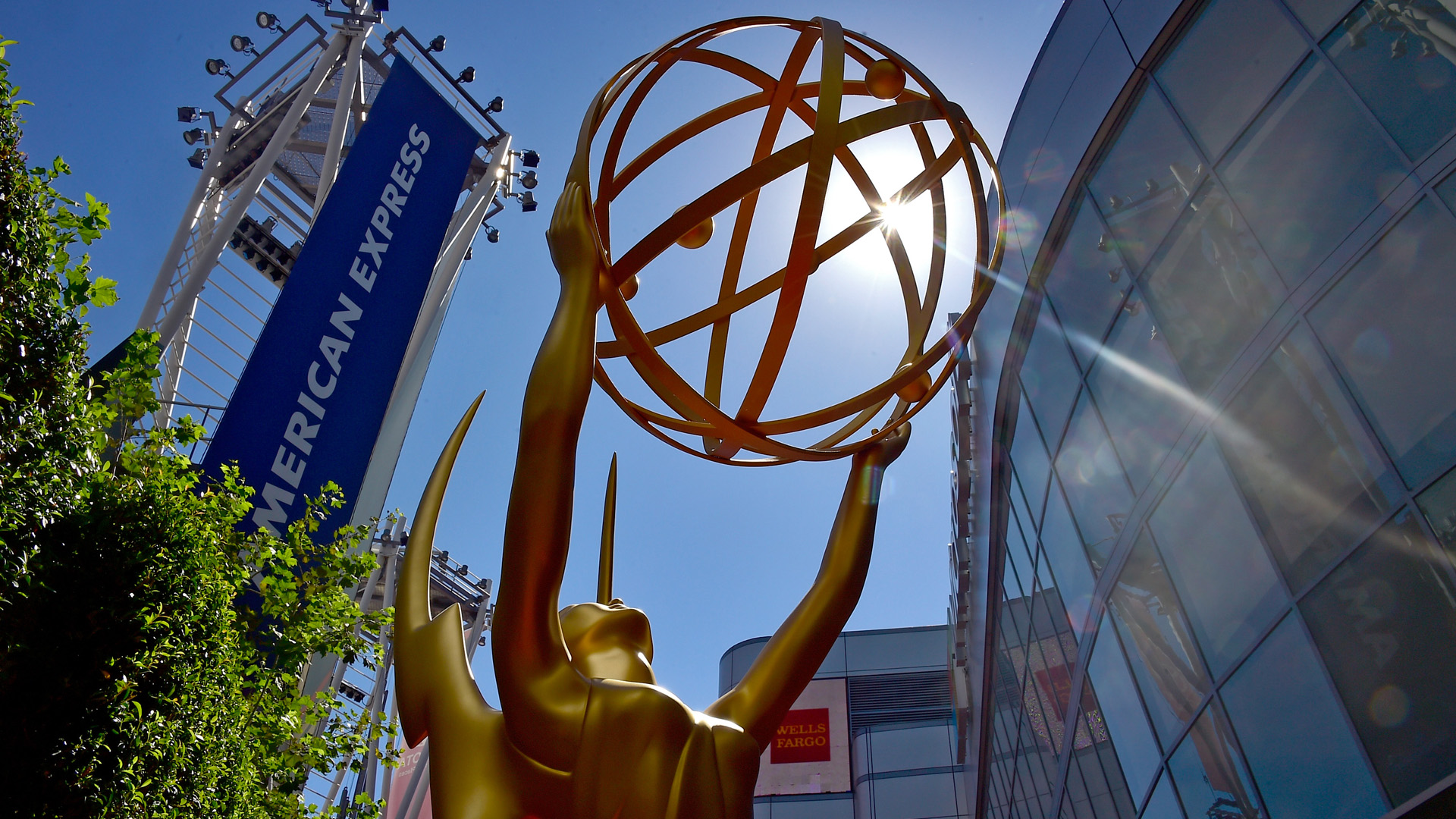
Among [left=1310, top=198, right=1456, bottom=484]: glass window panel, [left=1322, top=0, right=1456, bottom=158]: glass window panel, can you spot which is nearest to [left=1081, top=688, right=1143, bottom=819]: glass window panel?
[left=1310, top=198, right=1456, bottom=484]: glass window panel

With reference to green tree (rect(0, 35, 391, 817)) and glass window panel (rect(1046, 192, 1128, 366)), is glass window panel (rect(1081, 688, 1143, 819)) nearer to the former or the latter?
glass window panel (rect(1046, 192, 1128, 366))

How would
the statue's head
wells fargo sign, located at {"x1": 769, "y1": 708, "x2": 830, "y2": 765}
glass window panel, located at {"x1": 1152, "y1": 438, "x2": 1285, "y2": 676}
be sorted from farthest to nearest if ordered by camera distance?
wells fargo sign, located at {"x1": 769, "y1": 708, "x2": 830, "y2": 765} → glass window panel, located at {"x1": 1152, "y1": 438, "x2": 1285, "y2": 676} → the statue's head

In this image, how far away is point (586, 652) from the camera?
4301 mm

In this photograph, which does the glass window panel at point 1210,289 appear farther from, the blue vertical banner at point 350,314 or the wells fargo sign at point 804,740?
the wells fargo sign at point 804,740

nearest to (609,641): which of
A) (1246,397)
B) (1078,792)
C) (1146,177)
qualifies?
(1246,397)

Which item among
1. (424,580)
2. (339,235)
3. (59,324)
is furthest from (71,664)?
(339,235)

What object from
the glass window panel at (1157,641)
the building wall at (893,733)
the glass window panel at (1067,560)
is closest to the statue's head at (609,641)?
the glass window panel at (1157,641)


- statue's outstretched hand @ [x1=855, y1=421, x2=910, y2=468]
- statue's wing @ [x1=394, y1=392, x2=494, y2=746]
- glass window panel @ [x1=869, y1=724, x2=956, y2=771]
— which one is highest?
glass window panel @ [x1=869, y1=724, x2=956, y2=771]

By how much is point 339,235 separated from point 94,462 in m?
8.64

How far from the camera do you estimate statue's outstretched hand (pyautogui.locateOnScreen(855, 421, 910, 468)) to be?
510 cm

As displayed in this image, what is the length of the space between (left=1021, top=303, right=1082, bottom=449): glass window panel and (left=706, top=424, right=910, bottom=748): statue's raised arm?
22.8ft

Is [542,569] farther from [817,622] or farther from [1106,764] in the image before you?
[1106,764]

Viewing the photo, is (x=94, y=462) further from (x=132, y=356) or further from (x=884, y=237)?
(x=884, y=237)

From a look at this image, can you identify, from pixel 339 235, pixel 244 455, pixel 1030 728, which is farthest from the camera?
pixel 1030 728
